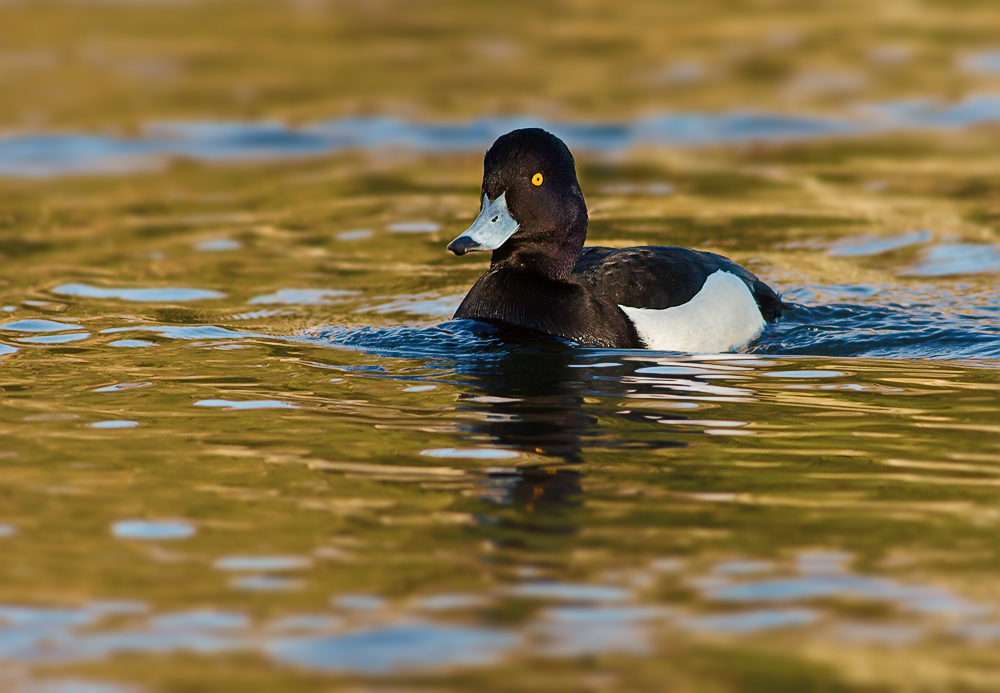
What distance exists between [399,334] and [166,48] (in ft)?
40.2

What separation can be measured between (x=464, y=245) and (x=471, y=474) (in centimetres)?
265

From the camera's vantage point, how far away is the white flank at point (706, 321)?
862cm

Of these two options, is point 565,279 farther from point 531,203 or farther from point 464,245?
point 464,245

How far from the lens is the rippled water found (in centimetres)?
430

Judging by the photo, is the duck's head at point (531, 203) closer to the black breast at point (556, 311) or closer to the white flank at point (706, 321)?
the black breast at point (556, 311)

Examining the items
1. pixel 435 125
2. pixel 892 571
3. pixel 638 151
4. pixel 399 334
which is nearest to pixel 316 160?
pixel 435 125

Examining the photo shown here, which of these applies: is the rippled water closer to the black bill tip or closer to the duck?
the duck

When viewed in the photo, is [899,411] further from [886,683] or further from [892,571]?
[886,683]

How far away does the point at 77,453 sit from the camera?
631cm

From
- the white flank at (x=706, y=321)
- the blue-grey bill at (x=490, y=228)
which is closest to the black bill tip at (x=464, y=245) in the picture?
the blue-grey bill at (x=490, y=228)

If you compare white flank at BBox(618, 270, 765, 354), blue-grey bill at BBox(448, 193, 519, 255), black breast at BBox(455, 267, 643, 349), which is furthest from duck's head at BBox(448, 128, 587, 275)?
white flank at BBox(618, 270, 765, 354)

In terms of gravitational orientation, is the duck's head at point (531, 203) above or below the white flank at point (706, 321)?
above

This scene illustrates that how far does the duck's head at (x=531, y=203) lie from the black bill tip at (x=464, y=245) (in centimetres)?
7

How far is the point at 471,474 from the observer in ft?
19.5
